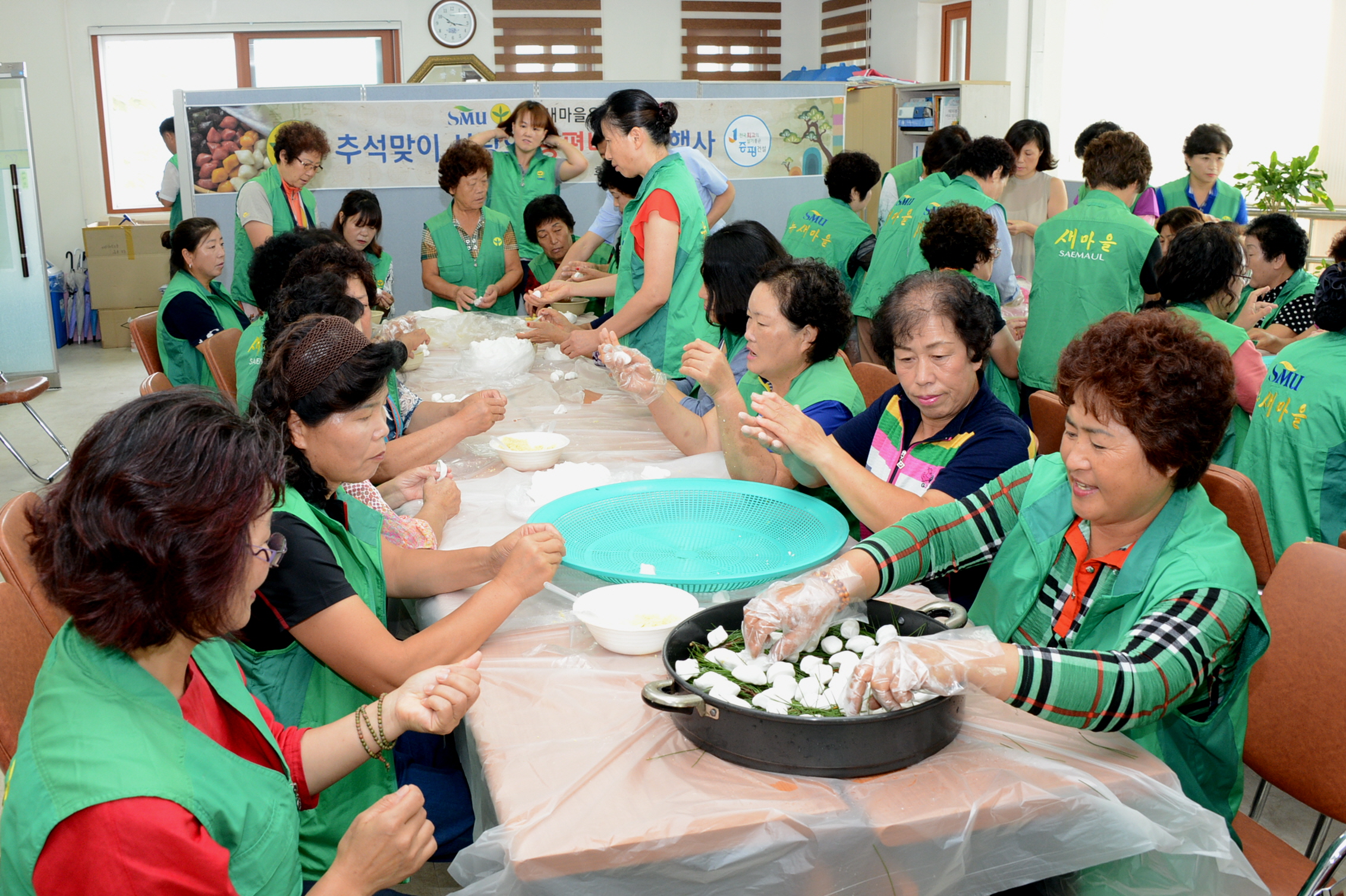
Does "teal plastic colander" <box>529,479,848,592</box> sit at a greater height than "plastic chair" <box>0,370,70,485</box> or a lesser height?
greater

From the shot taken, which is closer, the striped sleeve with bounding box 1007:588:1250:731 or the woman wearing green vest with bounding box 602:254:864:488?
the striped sleeve with bounding box 1007:588:1250:731

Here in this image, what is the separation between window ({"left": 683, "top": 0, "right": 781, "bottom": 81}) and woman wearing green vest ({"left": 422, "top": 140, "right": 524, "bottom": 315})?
6.01 metres

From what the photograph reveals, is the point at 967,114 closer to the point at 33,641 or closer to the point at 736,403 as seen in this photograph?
the point at 736,403

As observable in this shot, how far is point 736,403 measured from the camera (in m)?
2.35

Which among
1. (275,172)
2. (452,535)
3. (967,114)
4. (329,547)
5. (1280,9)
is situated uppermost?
(1280,9)

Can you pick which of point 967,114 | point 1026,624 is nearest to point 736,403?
point 1026,624

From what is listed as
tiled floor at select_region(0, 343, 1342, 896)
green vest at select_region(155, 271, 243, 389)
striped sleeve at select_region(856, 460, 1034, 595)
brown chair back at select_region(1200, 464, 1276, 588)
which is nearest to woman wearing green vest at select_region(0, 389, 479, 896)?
striped sleeve at select_region(856, 460, 1034, 595)

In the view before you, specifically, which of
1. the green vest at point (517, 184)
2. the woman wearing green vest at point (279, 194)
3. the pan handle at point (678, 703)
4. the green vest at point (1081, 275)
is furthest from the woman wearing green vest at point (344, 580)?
the green vest at point (517, 184)

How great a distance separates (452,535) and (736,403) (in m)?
0.73

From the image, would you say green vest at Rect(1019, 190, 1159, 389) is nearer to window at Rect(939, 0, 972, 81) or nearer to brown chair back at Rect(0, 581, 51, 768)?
brown chair back at Rect(0, 581, 51, 768)

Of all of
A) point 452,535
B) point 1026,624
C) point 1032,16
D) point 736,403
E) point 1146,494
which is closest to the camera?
point 1146,494

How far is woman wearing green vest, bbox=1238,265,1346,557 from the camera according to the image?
2.45m

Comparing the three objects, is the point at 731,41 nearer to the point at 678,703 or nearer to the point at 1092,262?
the point at 1092,262

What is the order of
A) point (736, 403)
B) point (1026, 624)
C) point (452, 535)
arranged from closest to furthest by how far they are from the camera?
point (1026, 624) → point (452, 535) → point (736, 403)
